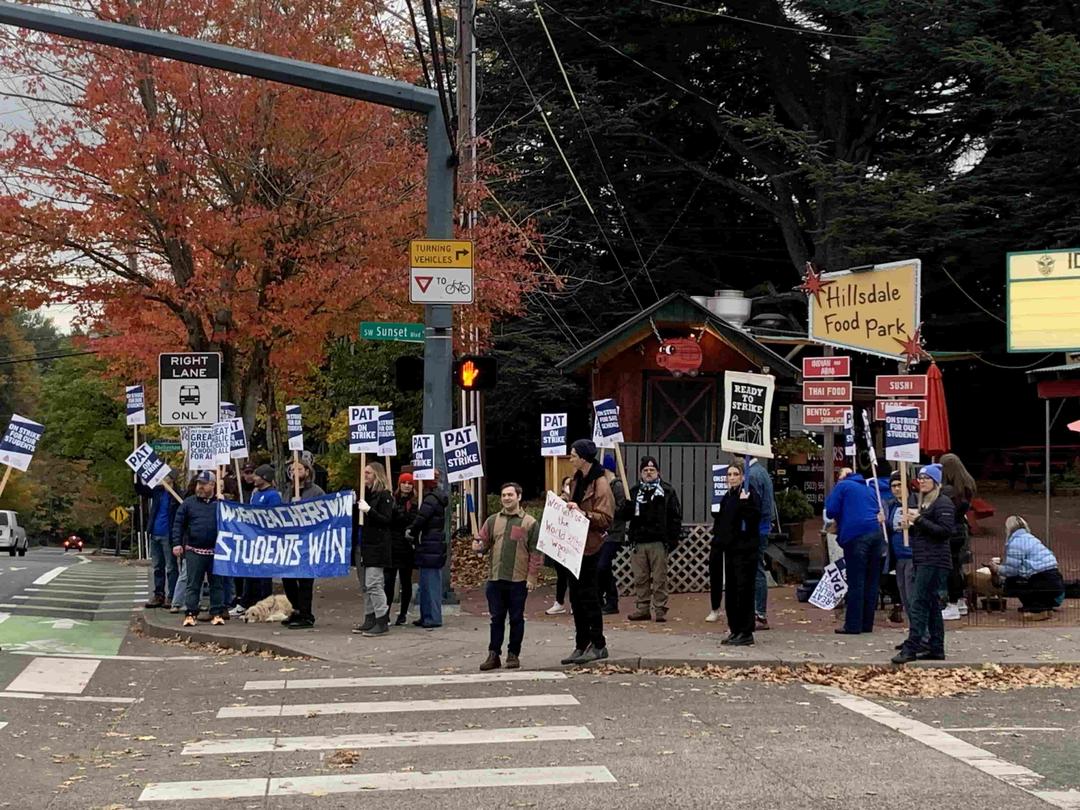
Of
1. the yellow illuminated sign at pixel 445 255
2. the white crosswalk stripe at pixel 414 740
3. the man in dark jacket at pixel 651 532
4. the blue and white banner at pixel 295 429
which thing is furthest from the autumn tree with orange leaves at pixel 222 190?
the white crosswalk stripe at pixel 414 740

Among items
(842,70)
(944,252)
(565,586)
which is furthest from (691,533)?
(842,70)

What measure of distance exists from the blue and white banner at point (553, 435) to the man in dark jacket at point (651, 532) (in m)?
2.49

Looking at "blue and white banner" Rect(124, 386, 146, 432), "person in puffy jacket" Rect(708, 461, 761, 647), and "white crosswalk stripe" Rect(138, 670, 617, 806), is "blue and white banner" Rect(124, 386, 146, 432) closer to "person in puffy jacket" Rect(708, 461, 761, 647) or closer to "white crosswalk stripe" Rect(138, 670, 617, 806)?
"white crosswalk stripe" Rect(138, 670, 617, 806)

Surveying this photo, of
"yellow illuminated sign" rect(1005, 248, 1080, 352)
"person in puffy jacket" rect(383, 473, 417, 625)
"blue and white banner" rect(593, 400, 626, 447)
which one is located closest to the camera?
"person in puffy jacket" rect(383, 473, 417, 625)

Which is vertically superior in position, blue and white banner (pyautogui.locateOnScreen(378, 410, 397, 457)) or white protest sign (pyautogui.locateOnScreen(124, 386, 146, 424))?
white protest sign (pyautogui.locateOnScreen(124, 386, 146, 424))

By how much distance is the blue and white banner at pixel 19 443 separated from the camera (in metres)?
15.8

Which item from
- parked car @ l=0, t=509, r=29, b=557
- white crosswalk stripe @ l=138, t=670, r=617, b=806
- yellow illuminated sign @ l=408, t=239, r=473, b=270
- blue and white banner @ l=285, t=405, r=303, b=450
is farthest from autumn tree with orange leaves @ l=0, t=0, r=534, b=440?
parked car @ l=0, t=509, r=29, b=557

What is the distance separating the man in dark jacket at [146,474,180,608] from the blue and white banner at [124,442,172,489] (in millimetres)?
343

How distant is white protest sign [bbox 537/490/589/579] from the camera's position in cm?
1250

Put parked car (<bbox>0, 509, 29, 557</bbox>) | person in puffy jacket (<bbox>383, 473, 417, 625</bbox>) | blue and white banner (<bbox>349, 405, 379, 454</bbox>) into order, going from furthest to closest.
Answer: parked car (<bbox>0, 509, 29, 557</bbox>), blue and white banner (<bbox>349, 405, 379, 454</bbox>), person in puffy jacket (<bbox>383, 473, 417, 625</bbox>)

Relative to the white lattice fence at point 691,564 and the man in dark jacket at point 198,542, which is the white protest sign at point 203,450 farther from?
the white lattice fence at point 691,564

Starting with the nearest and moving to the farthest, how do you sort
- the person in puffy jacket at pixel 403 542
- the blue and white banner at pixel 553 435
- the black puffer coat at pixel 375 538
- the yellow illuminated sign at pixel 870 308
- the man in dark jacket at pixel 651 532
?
1. the black puffer coat at pixel 375 538
2. the man in dark jacket at pixel 651 532
3. the person in puffy jacket at pixel 403 542
4. the blue and white banner at pixel 553 435
5. the yellow illuminated sign at pixel 870 308

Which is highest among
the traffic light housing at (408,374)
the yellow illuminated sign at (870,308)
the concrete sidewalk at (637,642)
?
the yellow illuminated sign at (870,308)

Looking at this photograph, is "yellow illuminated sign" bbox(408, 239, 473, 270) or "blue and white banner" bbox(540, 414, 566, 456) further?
"blue and white banner" bbox(540, 414, 566, 456)
